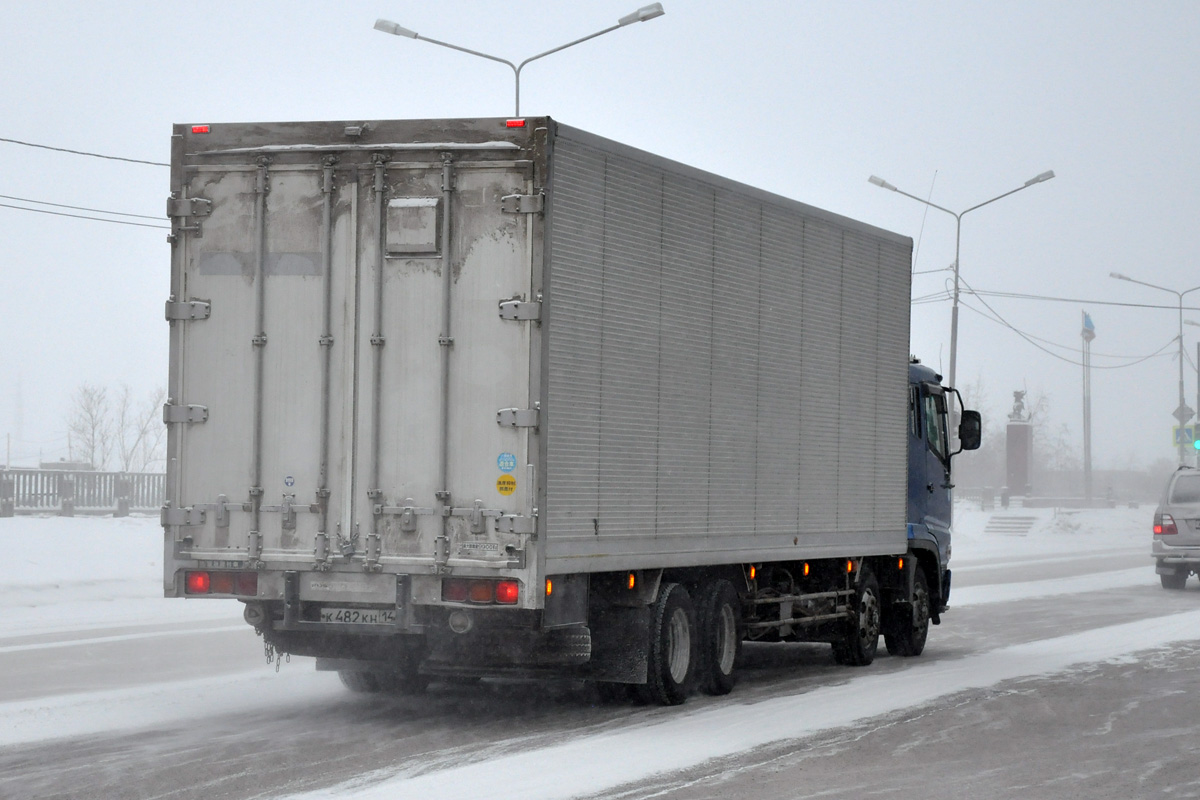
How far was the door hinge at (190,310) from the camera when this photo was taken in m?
→ 10.3

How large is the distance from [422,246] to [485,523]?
70.0 inches

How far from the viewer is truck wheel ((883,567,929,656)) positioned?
51.6ft

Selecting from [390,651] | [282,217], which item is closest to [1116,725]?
[390,651]

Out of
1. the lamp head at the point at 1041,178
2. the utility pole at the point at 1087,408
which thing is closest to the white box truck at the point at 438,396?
the lamp head at the point at 1041,178

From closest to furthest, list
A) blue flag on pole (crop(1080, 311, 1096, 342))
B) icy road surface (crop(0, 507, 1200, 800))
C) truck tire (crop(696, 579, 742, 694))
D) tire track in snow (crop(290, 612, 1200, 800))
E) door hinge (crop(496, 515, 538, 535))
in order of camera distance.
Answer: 1. tire track in snow (crop(290, 612, 1200, 800))
2. icy road surface (crop(0, 507, 1200, 800))
3. door hinge (crop(496, 515, 538, 535))
4. truck tire (crop(696, 579, 742, 694))
5. blue flag on pole (crop(1080, 311, 1096, 342))

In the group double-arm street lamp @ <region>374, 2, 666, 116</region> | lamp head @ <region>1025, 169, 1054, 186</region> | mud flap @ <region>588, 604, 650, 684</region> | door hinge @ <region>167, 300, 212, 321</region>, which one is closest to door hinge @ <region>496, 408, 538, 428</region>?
mud flap @ <region>588, 604, 650, 684</region>

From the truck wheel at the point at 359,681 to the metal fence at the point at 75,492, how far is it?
19.3m

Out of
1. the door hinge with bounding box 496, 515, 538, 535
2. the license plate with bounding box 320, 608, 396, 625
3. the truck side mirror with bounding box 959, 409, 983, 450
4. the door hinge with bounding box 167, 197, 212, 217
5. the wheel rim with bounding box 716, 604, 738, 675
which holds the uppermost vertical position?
the door hinge with bounding box 167, 197, 212, 217

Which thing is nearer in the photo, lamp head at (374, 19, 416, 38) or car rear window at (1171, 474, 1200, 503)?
lamp head at (374, 19, 416, 38)

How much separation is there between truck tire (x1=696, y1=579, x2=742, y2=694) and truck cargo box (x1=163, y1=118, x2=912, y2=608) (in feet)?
2.95

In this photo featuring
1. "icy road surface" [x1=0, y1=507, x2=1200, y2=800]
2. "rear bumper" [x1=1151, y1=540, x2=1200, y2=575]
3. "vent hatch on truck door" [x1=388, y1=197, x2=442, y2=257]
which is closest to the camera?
"icy road surface" [x1=0, y1=507, x2=1200, y2=800]

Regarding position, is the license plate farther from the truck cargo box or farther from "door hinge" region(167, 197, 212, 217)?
"door hinge" region(167, 197, 212, 217)

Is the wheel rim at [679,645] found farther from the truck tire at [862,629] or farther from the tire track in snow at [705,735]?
the truck tire at [862,629]

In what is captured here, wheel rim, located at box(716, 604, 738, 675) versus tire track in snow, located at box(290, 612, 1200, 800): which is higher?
wheel rim, located at box(716, 604, 738, 675)
